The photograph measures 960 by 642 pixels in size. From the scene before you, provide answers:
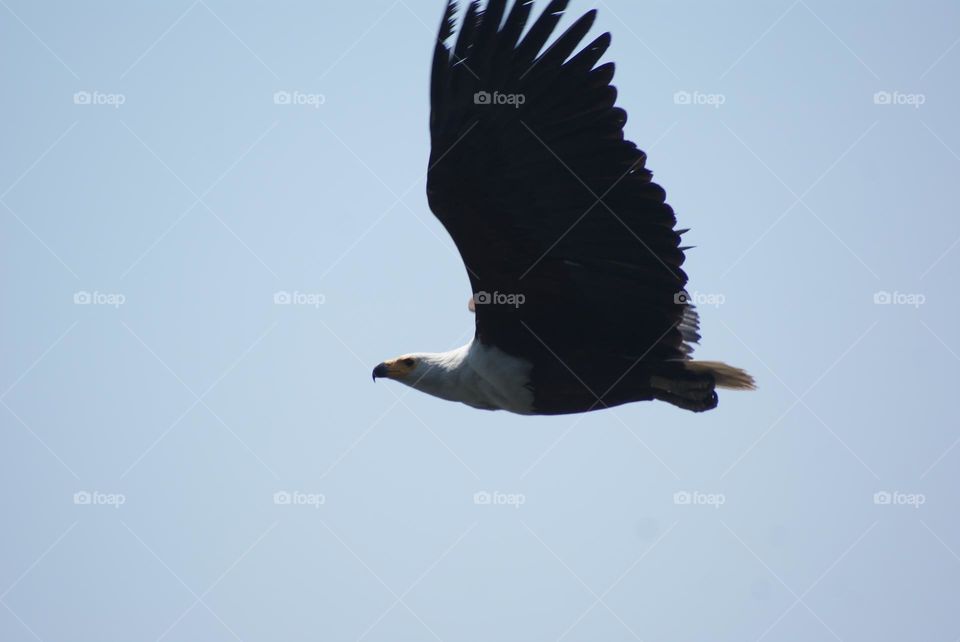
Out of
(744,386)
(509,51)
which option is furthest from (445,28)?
(744,386)

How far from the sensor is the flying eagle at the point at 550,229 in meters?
10.2

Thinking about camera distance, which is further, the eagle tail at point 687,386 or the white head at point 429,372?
the white head at point 429,372

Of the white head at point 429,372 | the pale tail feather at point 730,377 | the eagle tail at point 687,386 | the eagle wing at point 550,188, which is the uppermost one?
the eagle wing at point 550,188

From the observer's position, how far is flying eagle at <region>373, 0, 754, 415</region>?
10.2 metres

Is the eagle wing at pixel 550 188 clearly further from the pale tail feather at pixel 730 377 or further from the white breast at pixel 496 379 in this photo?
the pale tail feather at pixel 730 377

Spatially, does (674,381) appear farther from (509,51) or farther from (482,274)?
(509,51)
